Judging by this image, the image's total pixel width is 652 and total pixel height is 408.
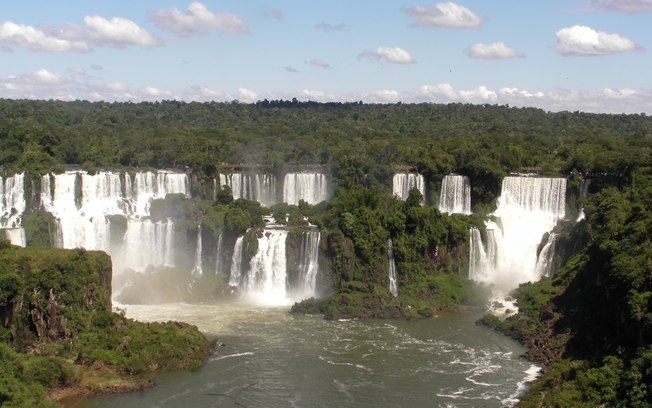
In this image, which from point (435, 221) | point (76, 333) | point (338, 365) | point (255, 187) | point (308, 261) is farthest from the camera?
point (255, 187)

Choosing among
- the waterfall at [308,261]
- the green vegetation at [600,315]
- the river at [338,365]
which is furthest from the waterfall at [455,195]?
the river at [338,365]

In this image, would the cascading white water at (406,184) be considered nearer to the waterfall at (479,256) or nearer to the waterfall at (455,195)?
the waterfall at (455,195)

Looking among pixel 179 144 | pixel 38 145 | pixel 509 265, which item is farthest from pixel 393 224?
pixel 38 145

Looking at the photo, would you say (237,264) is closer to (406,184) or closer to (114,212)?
(114,212)

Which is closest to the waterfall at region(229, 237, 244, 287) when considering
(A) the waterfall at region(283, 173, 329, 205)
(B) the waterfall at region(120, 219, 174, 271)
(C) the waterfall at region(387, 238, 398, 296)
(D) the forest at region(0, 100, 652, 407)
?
(D) the forest at region(0, 100, 652, 407)

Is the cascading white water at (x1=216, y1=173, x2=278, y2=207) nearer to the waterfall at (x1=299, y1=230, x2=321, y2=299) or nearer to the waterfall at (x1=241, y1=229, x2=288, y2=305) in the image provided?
the waterfall at (x1=241, y1=229, x2=288, y2=305)

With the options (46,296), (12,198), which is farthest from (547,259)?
(12,198)
